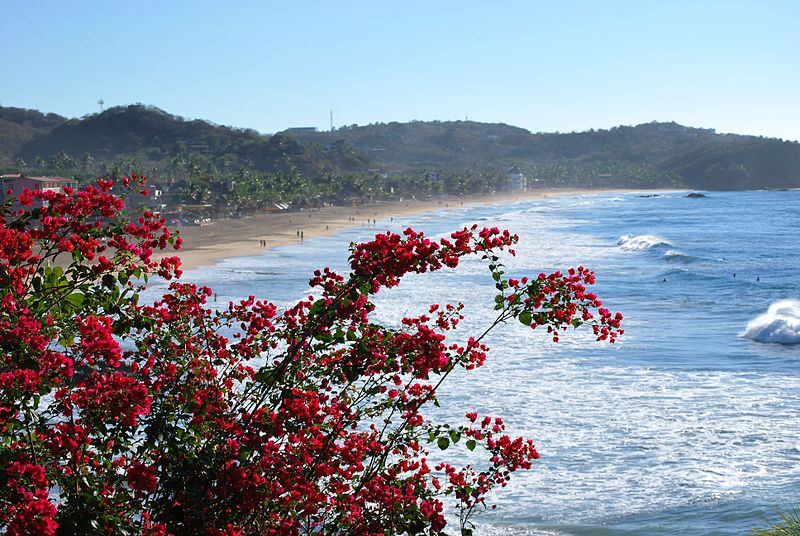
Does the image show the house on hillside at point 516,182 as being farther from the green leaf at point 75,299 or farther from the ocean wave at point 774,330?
the green leaf at point 75,299

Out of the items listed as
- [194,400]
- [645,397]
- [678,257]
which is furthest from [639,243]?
[194,400]

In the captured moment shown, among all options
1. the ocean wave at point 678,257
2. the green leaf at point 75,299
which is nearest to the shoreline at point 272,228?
the ocean wave at point 678,257

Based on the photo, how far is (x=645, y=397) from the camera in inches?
757

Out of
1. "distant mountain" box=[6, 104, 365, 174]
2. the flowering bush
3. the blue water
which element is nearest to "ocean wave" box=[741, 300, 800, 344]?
the blue water

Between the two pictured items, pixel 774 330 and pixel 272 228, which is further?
pixel 272 228

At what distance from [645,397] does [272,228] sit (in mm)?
60693

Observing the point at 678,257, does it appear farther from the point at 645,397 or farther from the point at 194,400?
the point at 194,400

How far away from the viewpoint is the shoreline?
55500 millimetres

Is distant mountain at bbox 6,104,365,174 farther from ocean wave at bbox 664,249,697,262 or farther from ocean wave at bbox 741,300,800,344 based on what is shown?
ocean wave at bbox 741,300,800,344

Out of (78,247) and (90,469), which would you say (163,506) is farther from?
(78,247)

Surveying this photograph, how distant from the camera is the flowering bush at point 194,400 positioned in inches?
159

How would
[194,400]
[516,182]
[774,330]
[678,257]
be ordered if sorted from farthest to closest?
[516,182], [678,257], [774,330], [194,400]

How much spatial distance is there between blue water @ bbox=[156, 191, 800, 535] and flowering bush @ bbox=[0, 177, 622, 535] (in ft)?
26.8

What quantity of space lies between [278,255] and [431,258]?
49.9 m
